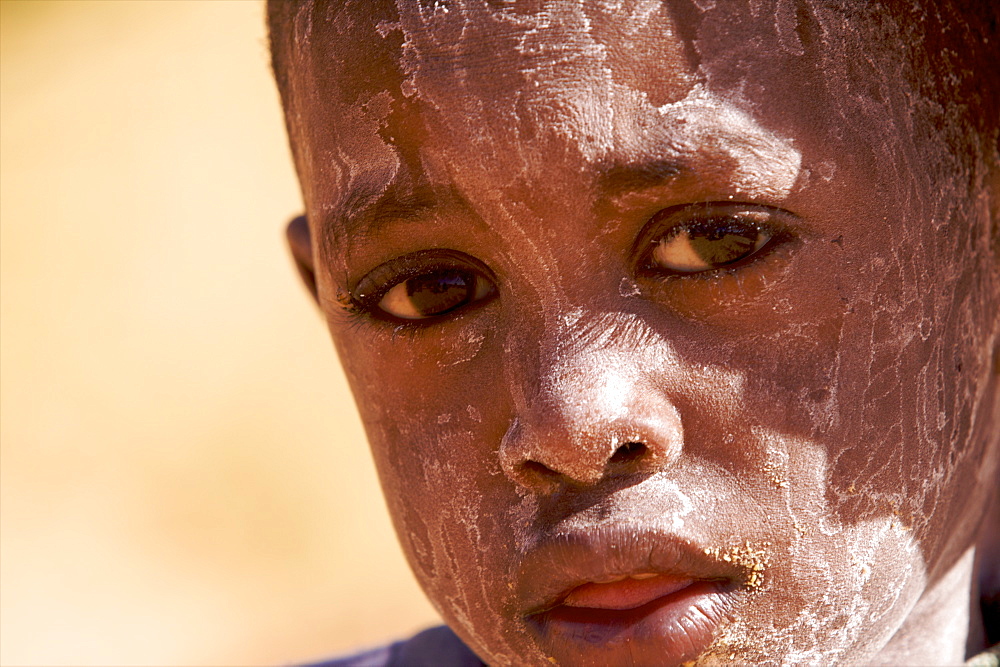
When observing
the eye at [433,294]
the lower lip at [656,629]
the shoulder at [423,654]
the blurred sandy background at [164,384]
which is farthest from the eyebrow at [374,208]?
the blurred sandy background at [164,384]

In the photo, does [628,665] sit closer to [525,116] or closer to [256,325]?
[525,116]

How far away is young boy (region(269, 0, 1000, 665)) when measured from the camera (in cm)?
129

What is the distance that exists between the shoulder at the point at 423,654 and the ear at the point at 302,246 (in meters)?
0.69

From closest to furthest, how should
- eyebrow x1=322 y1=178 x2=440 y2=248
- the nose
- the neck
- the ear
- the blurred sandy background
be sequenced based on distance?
1. the nose
2. eyebrow x1=322 y1=178 x2=440 y2=248
3. the neck
4. the ear
5. the blurred sandy background

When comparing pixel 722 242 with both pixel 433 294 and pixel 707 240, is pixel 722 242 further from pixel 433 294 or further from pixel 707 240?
pixel 433 294

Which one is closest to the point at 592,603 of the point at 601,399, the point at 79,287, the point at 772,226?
the point at 601,399

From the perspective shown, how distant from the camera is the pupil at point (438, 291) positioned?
4.81 ft

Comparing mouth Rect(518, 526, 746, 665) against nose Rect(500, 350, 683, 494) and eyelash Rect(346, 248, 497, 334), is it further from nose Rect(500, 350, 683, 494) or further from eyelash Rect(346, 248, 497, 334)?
eyelash Rect(346, 248, 497, 334)

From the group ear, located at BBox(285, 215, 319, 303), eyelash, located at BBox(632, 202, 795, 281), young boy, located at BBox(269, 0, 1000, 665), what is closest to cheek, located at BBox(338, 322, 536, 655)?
young boy, located at BBox(269, 0, 1000, 665)

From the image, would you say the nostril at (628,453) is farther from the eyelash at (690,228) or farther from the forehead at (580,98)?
the forehead at (580,98)

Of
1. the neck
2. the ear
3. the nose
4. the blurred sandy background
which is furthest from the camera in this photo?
the blurred sandy background

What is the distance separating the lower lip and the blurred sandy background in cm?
367

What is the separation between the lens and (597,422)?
1249mm

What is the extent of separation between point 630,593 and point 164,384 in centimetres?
489
